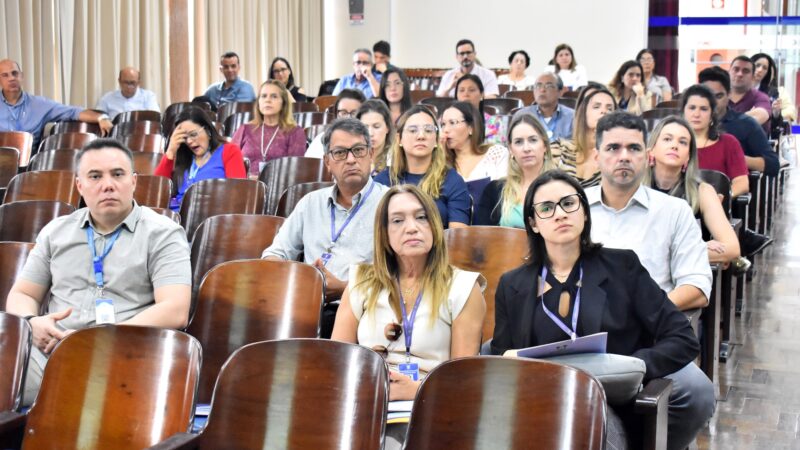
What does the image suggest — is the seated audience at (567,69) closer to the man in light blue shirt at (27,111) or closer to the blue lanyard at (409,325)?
the man in light blue shirt at (27,111)

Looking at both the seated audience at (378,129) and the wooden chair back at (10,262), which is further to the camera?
the seated audience at (378,129)

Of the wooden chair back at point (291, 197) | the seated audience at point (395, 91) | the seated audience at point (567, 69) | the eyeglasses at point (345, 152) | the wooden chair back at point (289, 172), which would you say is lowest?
the wooden chair back at point (291, 197)

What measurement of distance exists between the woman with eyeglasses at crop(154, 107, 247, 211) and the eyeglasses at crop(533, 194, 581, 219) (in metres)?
A: 2.73

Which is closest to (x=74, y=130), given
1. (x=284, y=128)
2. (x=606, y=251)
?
(x=284, y=128)

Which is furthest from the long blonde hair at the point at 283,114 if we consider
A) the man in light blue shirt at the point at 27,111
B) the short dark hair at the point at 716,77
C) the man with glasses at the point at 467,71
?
the man with glasses at the point at 467,71

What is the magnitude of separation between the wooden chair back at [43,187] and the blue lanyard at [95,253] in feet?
6.25

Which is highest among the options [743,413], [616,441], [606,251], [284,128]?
[284,128]

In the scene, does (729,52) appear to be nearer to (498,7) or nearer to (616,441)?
(498,7)

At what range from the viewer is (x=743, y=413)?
3.92 meters

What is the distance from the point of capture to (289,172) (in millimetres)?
5418

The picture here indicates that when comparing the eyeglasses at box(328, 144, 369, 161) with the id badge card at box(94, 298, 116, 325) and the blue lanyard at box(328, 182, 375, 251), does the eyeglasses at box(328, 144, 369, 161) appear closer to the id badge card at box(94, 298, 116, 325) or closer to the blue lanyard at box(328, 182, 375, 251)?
the blue lanyard at box(328, 182, 375, 251)

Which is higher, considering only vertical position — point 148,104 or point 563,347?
point 148,104

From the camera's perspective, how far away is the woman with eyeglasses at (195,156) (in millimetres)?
5305

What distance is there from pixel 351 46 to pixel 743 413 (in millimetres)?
10865
